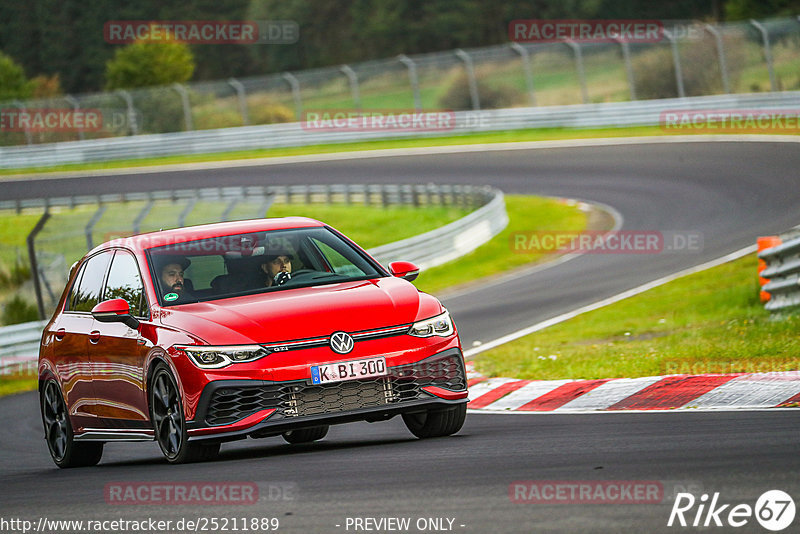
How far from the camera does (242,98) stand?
162 ft

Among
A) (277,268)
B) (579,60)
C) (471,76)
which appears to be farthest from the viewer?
(471,76)

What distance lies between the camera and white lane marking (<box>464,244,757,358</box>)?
15.1 meters

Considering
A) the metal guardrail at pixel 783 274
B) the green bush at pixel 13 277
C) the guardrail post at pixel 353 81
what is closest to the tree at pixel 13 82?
the guardrail post at pixel 353 81

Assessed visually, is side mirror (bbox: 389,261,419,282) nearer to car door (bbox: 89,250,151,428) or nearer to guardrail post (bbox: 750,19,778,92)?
car door (bbox: 89,250,151,428)

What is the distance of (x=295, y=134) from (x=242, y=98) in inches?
102

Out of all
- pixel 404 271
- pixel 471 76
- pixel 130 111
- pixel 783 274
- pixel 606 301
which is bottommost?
pixel 130 111

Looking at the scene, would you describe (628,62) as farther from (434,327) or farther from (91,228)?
(434,327)

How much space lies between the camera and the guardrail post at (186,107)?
161ft

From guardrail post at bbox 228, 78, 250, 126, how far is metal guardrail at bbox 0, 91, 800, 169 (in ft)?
2.40

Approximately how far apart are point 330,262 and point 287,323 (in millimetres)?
1459

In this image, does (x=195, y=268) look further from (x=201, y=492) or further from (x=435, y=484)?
(x=435, y=484)

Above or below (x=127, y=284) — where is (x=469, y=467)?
below

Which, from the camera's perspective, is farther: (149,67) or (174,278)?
(149,67)

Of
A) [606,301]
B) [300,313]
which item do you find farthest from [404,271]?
[606,301]
